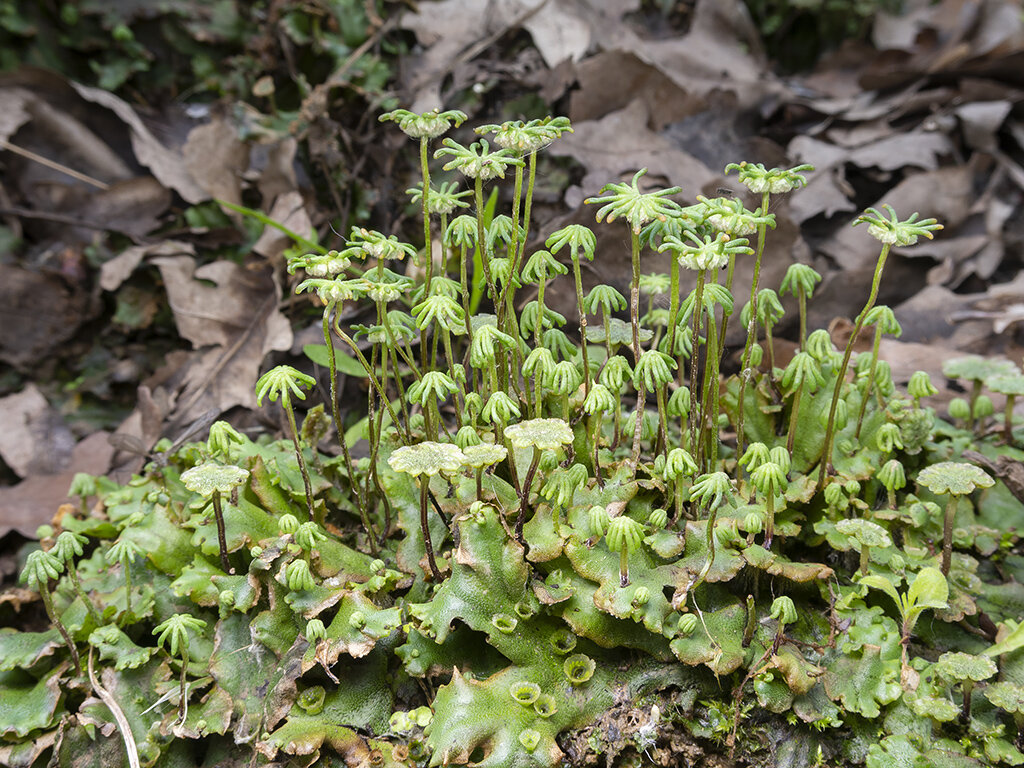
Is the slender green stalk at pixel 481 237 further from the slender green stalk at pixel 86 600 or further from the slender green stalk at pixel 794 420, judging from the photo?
the slender green stalk at pixel 86 600

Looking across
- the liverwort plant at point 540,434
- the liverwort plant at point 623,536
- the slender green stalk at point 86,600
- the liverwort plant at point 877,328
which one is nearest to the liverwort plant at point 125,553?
the slender green stalk at point 86,600

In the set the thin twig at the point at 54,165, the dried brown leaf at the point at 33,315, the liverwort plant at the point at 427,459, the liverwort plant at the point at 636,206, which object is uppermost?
the liverwort plant at the point at 636,206

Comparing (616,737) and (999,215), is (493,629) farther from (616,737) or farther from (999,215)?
(999,215)

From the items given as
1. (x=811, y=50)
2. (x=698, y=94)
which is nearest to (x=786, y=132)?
(x=698, y=94)

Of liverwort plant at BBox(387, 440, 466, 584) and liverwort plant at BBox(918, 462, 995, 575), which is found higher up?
liverwort plant at BBox(387, 440, 466, 584)

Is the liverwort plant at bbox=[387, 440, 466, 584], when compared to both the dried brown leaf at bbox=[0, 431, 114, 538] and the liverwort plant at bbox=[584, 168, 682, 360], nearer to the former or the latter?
the liverwort plant at bbox=[584, 168, 682, 360]

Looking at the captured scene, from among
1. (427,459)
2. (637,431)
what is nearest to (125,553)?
(427,459)

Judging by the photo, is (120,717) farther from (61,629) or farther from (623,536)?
(623,536)

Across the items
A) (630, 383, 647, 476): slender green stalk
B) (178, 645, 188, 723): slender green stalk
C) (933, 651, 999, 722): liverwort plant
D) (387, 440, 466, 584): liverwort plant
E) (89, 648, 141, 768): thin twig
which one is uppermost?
(387, 440, 466, 584): liverwort plant

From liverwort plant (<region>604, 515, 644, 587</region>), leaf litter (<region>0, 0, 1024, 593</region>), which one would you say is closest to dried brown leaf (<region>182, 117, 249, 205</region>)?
leaf litter (<region>0, 0, 1024, 593</region>)
